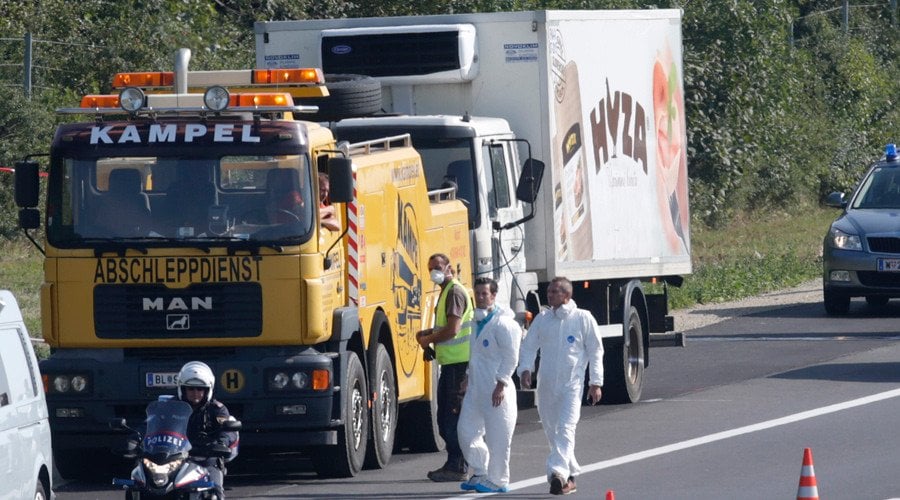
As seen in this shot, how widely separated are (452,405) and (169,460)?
11.9ft

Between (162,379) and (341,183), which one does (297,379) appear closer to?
(162,379)

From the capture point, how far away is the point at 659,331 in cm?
1881

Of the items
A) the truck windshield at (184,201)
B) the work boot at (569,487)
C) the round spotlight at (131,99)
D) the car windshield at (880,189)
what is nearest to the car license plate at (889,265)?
the car windshield at (880,189)

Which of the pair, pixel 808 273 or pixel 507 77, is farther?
pixel 808 273

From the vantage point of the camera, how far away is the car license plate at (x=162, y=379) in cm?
1220

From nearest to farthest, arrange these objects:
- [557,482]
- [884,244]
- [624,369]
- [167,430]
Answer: [167,430] → [557,482] → [624,369] → [884,244]

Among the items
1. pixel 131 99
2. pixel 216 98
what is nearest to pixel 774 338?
pixel 216 98

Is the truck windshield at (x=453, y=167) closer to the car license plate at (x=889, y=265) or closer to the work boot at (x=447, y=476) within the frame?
the work boot at (x=447, y=476)

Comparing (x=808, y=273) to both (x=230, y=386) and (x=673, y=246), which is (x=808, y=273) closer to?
(x=673, y=246)

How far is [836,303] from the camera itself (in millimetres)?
24766

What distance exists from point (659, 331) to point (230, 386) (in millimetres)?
7599

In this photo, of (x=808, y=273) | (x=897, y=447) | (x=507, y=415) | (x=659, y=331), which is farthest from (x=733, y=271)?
(x=507, y=415)

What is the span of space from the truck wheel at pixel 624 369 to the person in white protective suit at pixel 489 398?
4.79 m

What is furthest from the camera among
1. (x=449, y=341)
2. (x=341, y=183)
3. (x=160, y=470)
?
(x=449, y=341)
